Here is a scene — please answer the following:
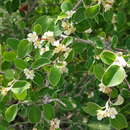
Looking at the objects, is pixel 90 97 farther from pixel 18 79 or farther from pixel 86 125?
pixel 18 79

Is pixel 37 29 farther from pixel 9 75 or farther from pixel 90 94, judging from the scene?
pixel 90 94

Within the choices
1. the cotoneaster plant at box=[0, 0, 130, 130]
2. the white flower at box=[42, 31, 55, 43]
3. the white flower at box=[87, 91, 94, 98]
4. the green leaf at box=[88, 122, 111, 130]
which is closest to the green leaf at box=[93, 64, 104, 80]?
the cotoneaster plant at box=[0, 0, 130, 130]

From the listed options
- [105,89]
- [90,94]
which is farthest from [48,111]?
[90,94]

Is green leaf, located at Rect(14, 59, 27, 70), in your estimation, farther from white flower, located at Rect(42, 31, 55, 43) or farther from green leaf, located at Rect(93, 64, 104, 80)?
green leaf, located at Rect(93, 64, 104, 80)

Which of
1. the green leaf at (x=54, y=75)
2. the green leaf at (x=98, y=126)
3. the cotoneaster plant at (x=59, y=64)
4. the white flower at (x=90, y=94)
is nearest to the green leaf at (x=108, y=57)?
the cotoneaster plant at (x=59, y=64)

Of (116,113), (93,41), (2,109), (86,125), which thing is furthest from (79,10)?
(86,125)

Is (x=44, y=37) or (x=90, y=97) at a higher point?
(x=44, y=37)
